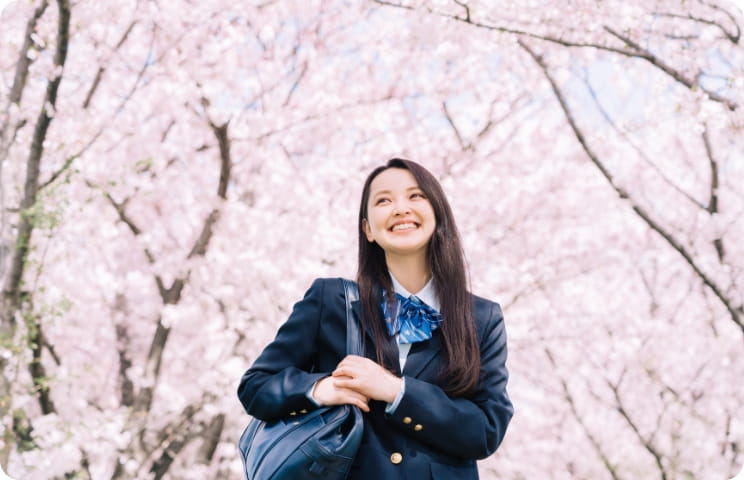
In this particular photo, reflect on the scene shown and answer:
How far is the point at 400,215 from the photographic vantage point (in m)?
1.93

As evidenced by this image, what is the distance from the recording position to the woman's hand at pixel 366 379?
1.65 metres

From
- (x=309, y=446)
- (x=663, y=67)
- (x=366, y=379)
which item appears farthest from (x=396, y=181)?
(x=663, y=67)

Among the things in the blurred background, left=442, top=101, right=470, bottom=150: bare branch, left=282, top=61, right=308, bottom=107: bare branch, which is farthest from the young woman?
left=442, top=101, right=470, bottom=150: bare branch

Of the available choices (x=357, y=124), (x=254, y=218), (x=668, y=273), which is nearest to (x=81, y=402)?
(x=254, y=218)

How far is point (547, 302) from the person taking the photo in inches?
305

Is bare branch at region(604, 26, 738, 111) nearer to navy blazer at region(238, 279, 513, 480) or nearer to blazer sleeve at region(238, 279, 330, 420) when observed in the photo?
navy blazer at region(238, 279, 513, 480)

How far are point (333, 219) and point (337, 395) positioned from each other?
550 centimetres

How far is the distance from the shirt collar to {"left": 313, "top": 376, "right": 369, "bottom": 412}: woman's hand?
1.18 feet

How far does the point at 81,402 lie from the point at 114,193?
2.54 metres

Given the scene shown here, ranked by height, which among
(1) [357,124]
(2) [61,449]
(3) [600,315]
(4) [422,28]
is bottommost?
(2) [61,449]

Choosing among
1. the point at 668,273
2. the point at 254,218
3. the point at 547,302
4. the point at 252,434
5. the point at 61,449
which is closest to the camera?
the point at 252,434

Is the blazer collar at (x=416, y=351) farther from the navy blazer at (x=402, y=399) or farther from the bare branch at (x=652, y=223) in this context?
the bare branch at (x=652, y=223)

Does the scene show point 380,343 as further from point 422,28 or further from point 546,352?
point 546,352

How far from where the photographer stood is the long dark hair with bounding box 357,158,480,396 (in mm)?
1786
